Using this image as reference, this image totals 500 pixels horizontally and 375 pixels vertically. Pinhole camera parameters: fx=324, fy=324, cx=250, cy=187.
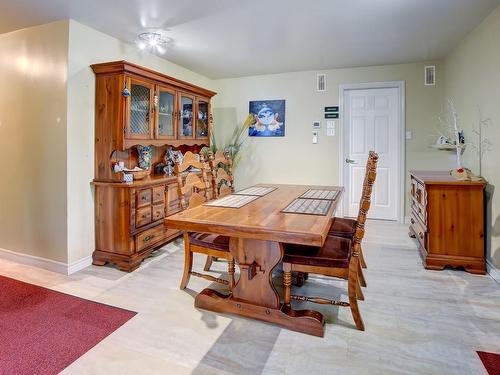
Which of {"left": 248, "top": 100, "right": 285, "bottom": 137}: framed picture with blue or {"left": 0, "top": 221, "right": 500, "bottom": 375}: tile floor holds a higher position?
{"left": 248, "top": 100, "right": 285, "bottom": 137}: framed picture with blue

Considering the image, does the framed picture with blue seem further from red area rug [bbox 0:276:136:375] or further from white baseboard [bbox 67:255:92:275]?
red area rug [bbox 0:276:136:375]

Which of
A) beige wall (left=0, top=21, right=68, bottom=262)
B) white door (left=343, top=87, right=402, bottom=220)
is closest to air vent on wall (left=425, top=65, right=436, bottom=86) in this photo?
white door (left=343, top=87, right=402, bottom=220)

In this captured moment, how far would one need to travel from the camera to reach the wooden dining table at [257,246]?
168 centimetres

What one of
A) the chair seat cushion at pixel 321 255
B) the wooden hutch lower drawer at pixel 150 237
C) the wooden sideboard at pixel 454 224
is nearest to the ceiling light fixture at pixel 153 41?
the wooden hutch lower drawer at pixel 150 237

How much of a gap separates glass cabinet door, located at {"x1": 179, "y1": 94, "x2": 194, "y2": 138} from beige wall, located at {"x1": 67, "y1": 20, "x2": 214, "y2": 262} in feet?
3.00

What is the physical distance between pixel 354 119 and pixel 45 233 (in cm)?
411

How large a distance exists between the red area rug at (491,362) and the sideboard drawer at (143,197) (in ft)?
8.85

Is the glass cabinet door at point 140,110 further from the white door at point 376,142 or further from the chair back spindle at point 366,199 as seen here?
the white door at point 376,142

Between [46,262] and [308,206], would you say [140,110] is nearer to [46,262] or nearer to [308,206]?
[46,262]

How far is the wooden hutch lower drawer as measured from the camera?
301cm

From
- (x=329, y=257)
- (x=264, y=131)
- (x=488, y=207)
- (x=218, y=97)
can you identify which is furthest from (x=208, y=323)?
(x=218, y=97)

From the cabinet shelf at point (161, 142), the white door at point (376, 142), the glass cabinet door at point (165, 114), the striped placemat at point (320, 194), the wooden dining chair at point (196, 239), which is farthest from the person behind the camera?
the white door at point (376, 142)

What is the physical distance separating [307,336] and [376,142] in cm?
356

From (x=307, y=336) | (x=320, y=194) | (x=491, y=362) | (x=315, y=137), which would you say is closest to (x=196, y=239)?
(x=307, y=336)
